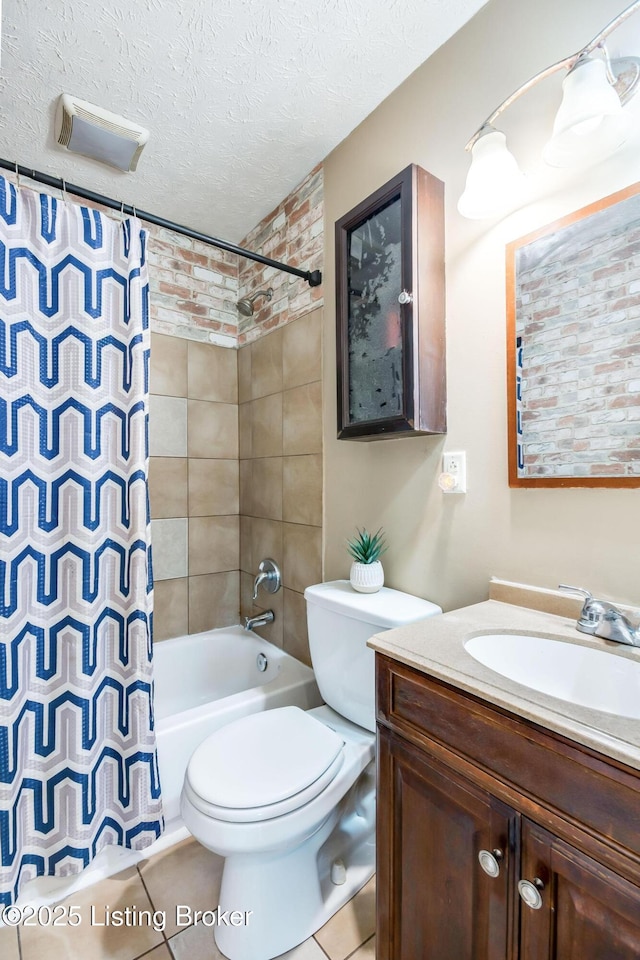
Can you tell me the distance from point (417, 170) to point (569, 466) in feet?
2.98

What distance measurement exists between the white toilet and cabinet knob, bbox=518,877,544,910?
56 cm

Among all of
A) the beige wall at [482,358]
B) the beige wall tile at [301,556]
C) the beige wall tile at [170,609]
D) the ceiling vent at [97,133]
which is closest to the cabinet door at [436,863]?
the beige wall at [482,358]

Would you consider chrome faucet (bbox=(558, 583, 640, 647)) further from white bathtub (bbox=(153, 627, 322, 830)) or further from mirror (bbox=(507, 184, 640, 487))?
white bathtub (bbox=(153, 627, 322, 830))

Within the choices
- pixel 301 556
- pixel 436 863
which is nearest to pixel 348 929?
pixel 436 863

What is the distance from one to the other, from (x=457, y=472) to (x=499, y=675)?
635 mm

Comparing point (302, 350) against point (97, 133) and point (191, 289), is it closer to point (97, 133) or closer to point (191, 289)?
point (191, 289)

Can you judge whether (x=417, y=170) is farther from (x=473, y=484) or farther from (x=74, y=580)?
(x=74, y=580)

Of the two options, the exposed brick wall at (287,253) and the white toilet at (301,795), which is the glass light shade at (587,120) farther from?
the white toilet at (301,795)

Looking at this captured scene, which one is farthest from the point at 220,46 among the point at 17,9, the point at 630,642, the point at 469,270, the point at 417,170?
the point at 630,642

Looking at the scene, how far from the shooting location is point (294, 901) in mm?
1165

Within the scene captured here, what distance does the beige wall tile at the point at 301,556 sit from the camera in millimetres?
1829

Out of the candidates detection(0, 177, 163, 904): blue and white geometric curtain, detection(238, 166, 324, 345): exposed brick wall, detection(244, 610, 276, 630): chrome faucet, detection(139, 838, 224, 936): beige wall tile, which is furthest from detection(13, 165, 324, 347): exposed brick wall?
detection(139, 838, 224, 936): beige wall tile

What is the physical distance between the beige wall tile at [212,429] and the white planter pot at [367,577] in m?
1.22

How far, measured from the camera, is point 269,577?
2084 mm
